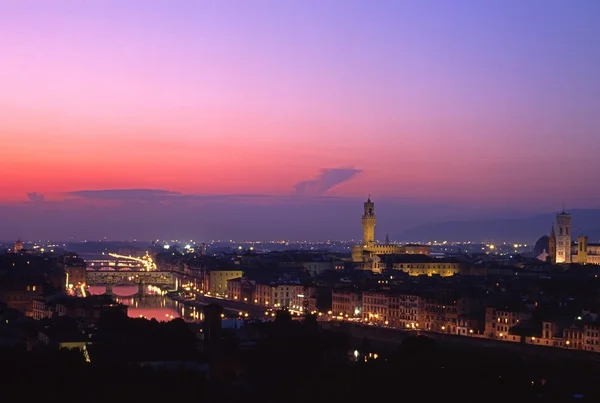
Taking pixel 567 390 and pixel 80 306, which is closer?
pixel 567 390

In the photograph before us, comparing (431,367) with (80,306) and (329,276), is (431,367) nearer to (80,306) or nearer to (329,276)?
(80,306)

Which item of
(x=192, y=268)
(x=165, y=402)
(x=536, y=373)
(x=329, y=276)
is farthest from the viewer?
(x=192, y=268)

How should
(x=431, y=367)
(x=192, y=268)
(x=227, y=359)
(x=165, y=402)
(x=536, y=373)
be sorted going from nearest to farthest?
(x=165, y=402), (x=431, y=367), (x=227, y=359), (x=536, y=373), (x=192, y=268)

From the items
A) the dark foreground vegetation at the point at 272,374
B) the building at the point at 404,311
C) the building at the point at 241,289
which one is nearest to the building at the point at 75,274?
the building at the point at 241,289

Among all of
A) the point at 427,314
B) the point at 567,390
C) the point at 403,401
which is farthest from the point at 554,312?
the point at 403,401

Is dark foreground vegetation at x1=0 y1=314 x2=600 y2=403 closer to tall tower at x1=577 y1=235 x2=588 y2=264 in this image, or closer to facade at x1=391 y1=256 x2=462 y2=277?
facade at x1=391 y1=256 x2=462 y2=277

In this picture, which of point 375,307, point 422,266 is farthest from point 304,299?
point 422,266
